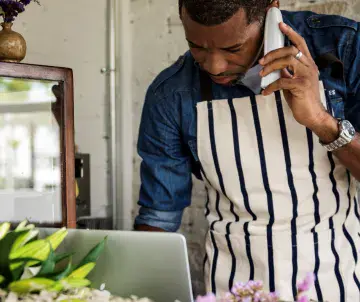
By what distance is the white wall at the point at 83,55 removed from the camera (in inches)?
87.4

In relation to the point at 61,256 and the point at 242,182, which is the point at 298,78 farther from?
the point at 61,256

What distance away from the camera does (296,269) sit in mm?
1254

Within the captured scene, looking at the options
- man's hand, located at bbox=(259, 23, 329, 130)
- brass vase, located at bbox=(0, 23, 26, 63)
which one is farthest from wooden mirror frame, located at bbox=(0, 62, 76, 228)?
man's hand, located at bbox=(259, 23, 329, 130)

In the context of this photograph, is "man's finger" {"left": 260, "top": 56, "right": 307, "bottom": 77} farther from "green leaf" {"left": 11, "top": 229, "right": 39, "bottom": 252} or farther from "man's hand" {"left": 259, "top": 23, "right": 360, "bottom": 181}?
"green leaf" {"left": 11, "top": 229, "right": 39, "bottom": 252}

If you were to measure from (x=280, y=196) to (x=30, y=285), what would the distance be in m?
0.77

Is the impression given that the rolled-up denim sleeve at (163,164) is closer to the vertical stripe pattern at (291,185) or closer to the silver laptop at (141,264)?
the vertical stripe pattern at (291,185)

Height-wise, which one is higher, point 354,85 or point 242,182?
point 354,85

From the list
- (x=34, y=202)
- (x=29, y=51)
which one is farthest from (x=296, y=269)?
(x=29, y=51)

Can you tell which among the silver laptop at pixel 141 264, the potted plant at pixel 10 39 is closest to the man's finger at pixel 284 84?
the silver laptop at pixel 141 264

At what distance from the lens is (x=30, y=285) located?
0.61 metres

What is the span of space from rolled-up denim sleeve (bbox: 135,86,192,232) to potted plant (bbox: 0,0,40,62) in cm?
46

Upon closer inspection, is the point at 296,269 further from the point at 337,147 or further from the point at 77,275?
the point at 77,275

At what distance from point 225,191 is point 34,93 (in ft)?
2.24

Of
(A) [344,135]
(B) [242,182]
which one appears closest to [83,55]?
(B) [242,182]
